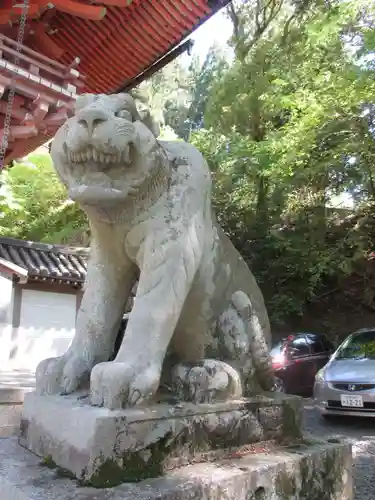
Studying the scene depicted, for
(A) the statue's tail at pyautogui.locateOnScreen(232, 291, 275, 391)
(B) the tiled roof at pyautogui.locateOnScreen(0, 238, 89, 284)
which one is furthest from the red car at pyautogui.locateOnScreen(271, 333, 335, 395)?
(A) the statue's tail at pyautogui.locateOnScreen(232, 291, 275, 391)

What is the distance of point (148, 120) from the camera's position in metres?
1.82

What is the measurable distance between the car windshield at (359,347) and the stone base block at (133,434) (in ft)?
16.6

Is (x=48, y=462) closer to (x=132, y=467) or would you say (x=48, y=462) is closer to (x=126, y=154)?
(x=132, y=467)

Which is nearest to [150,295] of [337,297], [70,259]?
[70,259]

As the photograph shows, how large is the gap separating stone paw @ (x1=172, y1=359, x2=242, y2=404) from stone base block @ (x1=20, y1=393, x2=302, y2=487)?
4 centimetres

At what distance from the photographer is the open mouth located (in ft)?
5.24

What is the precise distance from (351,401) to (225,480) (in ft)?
15.6

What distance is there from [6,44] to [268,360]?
16.8 feet

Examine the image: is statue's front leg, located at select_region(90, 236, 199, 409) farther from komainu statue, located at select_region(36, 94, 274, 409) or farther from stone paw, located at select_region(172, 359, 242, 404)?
stone paw, located at select_region(172, 359, 242, 404)

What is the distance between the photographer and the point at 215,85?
12.7m

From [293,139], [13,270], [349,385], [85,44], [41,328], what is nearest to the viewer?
[349,385]

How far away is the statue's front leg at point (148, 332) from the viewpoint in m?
1.54

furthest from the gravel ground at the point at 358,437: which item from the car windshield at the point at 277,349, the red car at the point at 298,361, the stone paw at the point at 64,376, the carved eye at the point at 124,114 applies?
the carved eye at the point at 124,114

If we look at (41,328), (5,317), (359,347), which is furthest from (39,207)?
(359,347)
